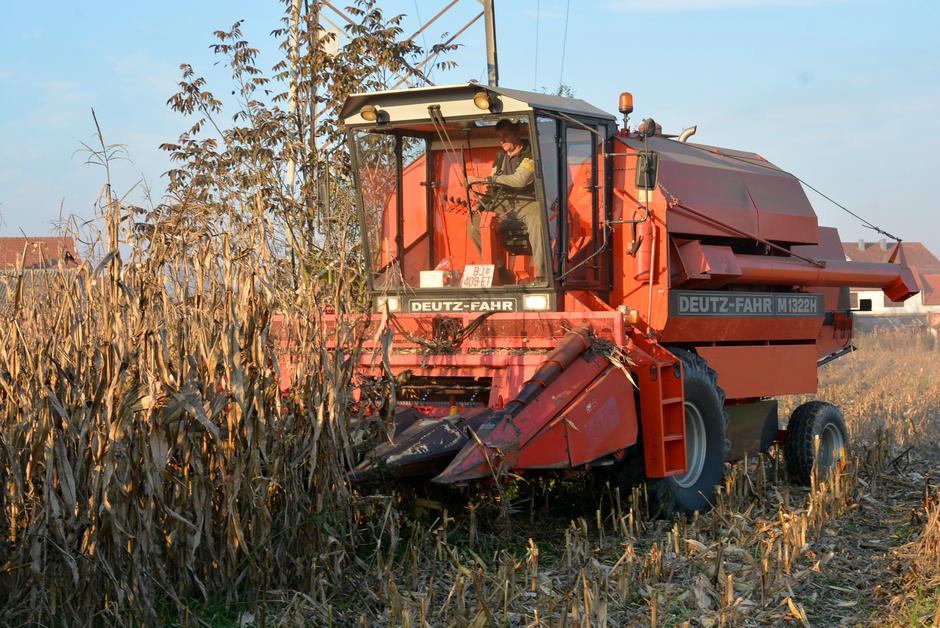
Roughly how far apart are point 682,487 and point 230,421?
3377mm

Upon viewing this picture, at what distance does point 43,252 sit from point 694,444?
4192mm

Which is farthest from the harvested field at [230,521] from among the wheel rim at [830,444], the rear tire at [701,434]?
the wheel rim at [830,444]

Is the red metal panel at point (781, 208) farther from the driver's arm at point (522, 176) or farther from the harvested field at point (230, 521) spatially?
the harvested field at point (230, 521)

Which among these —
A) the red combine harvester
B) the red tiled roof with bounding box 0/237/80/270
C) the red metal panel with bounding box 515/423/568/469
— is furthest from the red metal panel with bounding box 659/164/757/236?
the red tiled roof with bounding box 0/237/80/270

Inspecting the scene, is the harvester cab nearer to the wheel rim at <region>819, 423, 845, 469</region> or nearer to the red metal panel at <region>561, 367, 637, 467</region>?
the red metal panel at <region>561, 367, 637, 467</region>

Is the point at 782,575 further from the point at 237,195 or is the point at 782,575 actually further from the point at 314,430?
the point at 237,195

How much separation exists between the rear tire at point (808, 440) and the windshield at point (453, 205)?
9.05 ft

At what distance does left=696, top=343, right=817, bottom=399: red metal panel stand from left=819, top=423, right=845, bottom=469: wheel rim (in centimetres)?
34

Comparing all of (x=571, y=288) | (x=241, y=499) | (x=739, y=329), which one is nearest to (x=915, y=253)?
(x=739, y=329)

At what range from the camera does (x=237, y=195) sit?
445cm

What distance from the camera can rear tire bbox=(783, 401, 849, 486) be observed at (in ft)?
27.1

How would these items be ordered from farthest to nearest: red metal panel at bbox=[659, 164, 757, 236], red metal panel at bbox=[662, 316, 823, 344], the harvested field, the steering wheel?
1. red metal panel at bbox=[659, 164, 757, 236]
2. red metal panel at bbox=[662, 316, 823, 344]
3. the steering wheel
4. the harvested field

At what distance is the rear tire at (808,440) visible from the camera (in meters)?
8.25

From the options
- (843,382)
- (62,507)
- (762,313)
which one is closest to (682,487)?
(762,313)
